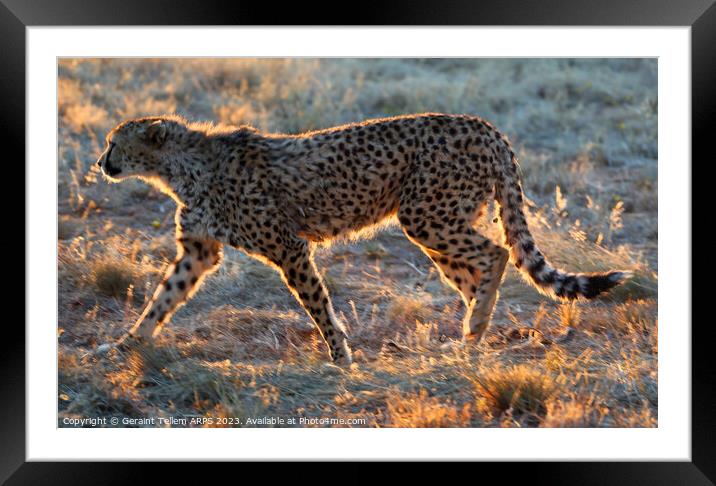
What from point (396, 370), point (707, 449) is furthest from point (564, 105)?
point (707, 449)

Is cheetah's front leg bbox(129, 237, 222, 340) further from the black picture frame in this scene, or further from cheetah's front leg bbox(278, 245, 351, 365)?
the black picture frame

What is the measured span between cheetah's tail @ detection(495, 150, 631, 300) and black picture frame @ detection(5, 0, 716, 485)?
0.94 metres

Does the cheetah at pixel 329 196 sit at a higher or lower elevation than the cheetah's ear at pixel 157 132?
lower

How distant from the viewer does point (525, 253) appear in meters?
5.31

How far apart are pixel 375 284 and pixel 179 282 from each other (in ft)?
4.85

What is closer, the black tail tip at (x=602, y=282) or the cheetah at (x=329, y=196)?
the black tail tip at (x=602, y=282)

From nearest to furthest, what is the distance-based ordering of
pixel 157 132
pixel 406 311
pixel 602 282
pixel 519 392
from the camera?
1. pixel 519 392
2. pixel 602 282
3. pixel 157 132
4. pixel 406 311

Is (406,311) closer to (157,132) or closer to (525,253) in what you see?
(525,253)

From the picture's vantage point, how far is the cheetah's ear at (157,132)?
17.7ft

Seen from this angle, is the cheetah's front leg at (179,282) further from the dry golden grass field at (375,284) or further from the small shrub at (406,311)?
the small shrub at (406,311)

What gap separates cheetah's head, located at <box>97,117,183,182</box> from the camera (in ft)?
17.8

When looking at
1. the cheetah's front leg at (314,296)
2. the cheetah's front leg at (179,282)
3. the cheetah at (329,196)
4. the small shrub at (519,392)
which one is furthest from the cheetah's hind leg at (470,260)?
the cheetah's front leg at (179,282)
